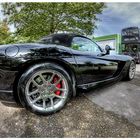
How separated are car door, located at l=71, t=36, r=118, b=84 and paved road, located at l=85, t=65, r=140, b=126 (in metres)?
0.33

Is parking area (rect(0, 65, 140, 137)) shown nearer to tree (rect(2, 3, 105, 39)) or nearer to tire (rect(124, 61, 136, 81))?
tire (rect(124, 61, 136, 81))

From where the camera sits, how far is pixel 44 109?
2.64 meters

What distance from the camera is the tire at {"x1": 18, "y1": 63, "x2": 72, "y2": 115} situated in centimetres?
251

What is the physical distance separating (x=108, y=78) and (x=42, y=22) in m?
10.3

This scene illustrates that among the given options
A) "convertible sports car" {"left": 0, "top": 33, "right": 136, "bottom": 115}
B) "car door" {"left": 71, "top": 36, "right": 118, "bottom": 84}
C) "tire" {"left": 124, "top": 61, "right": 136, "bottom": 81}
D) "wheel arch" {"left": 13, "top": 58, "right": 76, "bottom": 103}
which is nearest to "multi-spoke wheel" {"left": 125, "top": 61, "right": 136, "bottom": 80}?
"tire" {"left": 124, "top": 61, "right": 136, "bottom": 81}

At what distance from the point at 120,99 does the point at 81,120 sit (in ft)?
3.78

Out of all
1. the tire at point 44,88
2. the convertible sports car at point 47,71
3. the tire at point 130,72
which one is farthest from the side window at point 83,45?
the tire at point 130,72

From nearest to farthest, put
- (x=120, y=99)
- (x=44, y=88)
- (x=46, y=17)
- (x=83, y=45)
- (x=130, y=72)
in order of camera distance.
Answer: (x=44, y=88)
(x=120, y=99)
(x=83, y=45)
(x=130, y=72)
(x=46, y=17)

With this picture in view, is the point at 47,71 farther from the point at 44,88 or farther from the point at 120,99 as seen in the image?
the point at 120,99

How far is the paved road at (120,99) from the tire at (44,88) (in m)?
0.80

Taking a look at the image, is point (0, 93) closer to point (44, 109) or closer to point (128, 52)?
point (44, 109)

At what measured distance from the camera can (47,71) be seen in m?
2.65

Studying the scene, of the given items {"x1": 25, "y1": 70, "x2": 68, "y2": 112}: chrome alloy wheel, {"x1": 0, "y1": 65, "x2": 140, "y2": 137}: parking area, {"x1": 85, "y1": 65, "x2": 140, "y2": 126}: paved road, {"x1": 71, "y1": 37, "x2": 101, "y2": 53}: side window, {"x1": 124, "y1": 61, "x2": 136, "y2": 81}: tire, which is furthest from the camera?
{"x1": 124, "y1": 61, "x2": 136, "y2": 81}: tire

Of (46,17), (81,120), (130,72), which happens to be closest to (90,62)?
(81,120)
